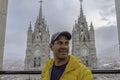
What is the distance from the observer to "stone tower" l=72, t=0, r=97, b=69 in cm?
2961

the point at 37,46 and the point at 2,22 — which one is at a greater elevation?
the point at 37,46

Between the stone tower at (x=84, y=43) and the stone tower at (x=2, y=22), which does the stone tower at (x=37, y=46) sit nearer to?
the stone tower at (x=84, y=43)

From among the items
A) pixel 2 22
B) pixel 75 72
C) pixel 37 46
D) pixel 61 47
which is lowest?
pixel 75 72

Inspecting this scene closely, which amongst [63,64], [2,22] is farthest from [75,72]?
[2,22]

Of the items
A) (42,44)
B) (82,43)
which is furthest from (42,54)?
(82,43)

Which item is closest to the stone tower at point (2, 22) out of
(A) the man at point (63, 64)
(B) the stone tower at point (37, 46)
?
(A) the man at point (63, 64)

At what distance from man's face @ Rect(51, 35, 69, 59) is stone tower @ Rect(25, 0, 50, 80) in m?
27.7

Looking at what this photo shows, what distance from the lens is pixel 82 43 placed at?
101ft

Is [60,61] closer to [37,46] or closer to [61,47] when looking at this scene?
[61,47]

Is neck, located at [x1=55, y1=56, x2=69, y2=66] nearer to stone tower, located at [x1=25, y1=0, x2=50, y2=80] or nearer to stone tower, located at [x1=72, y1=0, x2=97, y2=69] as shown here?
stone tower, located at [x1=25, y1=0, x2=50, y2=80]

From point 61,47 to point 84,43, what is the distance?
98.2 feet

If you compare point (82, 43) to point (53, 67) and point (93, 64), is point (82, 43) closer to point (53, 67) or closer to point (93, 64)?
point (93, 64)

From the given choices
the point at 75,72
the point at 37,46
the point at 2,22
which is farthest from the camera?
the point at 37,46

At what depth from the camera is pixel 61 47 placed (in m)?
1.10
